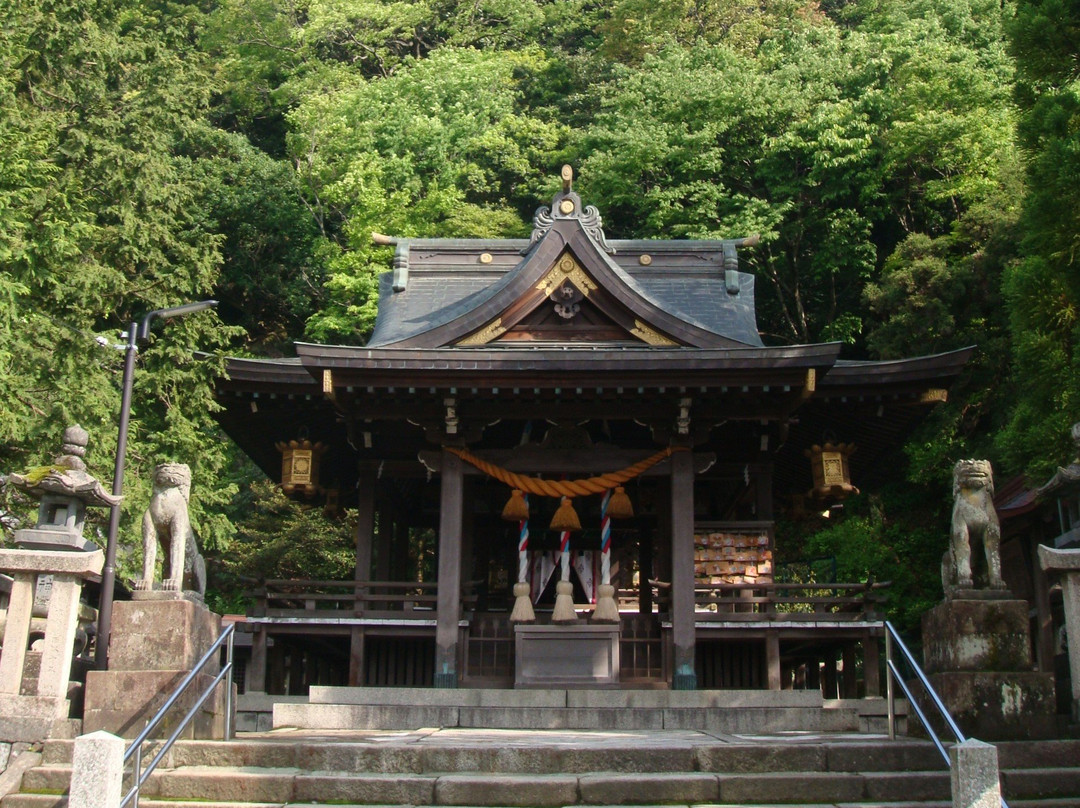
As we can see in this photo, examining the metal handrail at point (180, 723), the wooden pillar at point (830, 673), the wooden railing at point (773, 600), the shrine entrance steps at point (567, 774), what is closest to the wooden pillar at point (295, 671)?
the wooden railing at point (773, 600)

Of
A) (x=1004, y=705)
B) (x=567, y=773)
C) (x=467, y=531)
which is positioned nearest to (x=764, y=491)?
(x=467, y=531)

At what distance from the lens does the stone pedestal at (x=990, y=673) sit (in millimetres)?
9297

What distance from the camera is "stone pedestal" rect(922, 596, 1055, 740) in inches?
366

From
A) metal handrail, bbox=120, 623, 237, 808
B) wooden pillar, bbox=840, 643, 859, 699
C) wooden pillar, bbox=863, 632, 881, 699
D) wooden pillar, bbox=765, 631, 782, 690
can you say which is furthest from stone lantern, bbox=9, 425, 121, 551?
wooden pillar, bbox=840, 643, 859, 699

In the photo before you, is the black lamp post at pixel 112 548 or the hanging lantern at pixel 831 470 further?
the hanging lantern at pixel 831 470

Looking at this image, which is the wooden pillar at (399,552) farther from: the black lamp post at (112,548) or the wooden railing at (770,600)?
the wooden railing at (770,600)

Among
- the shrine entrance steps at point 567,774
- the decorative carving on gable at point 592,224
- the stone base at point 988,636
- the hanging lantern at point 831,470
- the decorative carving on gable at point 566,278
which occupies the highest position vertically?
the decorative carving on gable at point 592,224

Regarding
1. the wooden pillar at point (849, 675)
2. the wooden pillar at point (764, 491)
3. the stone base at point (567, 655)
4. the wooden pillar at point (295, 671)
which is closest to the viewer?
the stone base at point (567, 655)

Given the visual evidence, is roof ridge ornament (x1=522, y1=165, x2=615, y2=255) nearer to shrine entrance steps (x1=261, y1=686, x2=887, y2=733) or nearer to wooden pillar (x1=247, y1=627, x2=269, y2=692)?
shrine entrance steps (x1=261, y1=686, x2=887, y2=733)

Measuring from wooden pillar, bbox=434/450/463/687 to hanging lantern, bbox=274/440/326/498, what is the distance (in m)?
2.48

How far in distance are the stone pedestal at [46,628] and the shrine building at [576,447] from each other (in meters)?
4.43

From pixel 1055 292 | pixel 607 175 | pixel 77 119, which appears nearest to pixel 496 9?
pixel 607 175

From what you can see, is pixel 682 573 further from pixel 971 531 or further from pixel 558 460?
pixel 971 531

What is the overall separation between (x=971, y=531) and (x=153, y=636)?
24.8 feet
